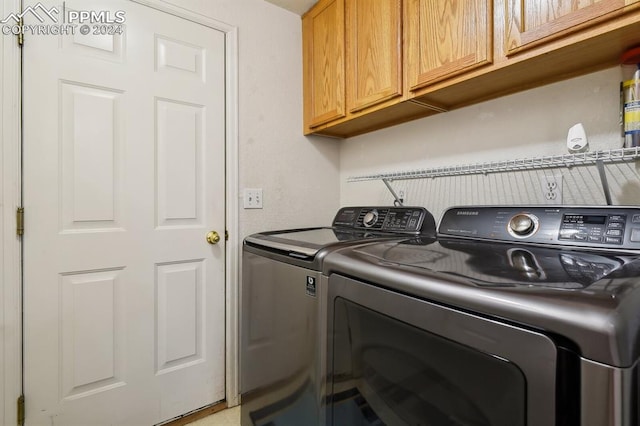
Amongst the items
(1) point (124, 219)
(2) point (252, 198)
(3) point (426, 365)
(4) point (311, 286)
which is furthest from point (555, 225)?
(1) point (124, 219)

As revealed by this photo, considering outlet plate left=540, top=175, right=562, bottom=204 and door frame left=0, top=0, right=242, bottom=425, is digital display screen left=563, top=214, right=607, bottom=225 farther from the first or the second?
door frame left=0, top=0, right=242, bottom=425

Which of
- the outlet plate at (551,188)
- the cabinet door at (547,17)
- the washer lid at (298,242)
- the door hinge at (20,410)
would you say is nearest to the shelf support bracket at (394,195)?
the washer lid at (298,242)

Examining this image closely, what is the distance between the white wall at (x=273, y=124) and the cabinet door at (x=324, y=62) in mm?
88

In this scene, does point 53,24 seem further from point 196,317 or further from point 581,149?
point 581,149

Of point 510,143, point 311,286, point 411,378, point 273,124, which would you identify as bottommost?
point 411,378

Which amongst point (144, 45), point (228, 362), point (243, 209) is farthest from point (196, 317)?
point (144, 45)

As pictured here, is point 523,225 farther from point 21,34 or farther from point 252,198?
point 21,34

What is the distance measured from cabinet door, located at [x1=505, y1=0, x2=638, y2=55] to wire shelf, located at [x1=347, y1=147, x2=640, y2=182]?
1.20 feet

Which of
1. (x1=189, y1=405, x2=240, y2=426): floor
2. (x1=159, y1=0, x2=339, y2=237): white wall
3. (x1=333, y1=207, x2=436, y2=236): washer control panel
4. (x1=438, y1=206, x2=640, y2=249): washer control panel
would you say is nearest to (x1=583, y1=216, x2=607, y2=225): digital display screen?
(x1=438, y1=206, x2=640, y2=249): washer control panel

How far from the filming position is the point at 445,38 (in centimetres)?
119

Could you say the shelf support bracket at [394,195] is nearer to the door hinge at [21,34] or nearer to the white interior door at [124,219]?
the white interior door at [124,219]

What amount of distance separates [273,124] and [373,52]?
0.73 m

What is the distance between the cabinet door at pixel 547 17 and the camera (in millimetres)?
841

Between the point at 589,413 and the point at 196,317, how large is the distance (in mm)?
1650
